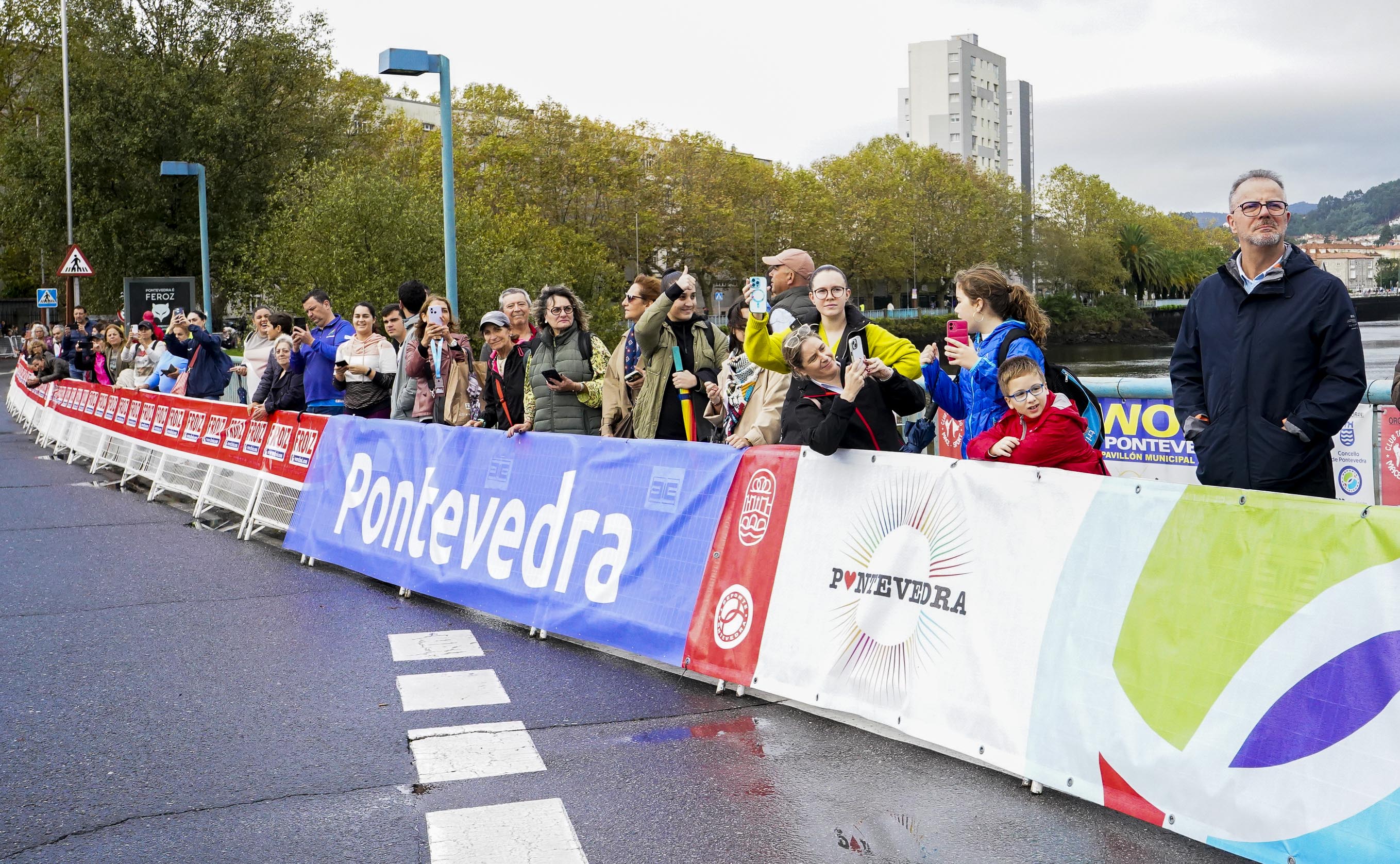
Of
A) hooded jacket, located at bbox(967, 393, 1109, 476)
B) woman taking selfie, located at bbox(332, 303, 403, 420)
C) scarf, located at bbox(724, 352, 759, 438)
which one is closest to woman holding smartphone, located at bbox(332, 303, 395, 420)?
woman taking selfie, located at bbox(332, 303, 403, 420)

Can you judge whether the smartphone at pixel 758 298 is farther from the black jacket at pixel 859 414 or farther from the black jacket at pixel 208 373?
the black jacket at pixel 208 373

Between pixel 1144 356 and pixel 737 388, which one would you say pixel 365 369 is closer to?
pixel 737 388

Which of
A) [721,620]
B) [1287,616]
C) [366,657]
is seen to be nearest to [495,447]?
[366,657]

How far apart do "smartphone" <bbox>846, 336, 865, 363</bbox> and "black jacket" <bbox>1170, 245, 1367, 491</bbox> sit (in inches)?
60.3

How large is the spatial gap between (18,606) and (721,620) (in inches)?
192

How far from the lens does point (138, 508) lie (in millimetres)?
13289

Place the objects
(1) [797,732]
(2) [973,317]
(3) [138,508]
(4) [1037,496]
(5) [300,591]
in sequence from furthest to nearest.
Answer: (3) [138,508], (5) [300,591], (2) [973,317], (1) [797,732], (4) [1037,496]

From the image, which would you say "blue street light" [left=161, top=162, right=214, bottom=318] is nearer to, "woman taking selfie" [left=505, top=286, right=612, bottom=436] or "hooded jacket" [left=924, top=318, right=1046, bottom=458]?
"woman taking selfie" [left=505, top=286, right=612, bottom=436]

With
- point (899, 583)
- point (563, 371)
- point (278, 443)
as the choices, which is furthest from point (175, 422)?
point (899, 583)

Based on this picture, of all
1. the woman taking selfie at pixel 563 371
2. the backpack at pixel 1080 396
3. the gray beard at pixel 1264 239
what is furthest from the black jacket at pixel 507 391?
the gray beard at pixel 1264 239

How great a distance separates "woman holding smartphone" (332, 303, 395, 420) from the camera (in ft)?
36.6

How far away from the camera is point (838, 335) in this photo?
20.6 ft

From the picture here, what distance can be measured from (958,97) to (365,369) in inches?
6247

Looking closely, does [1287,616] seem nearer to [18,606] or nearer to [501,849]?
[501,849]
